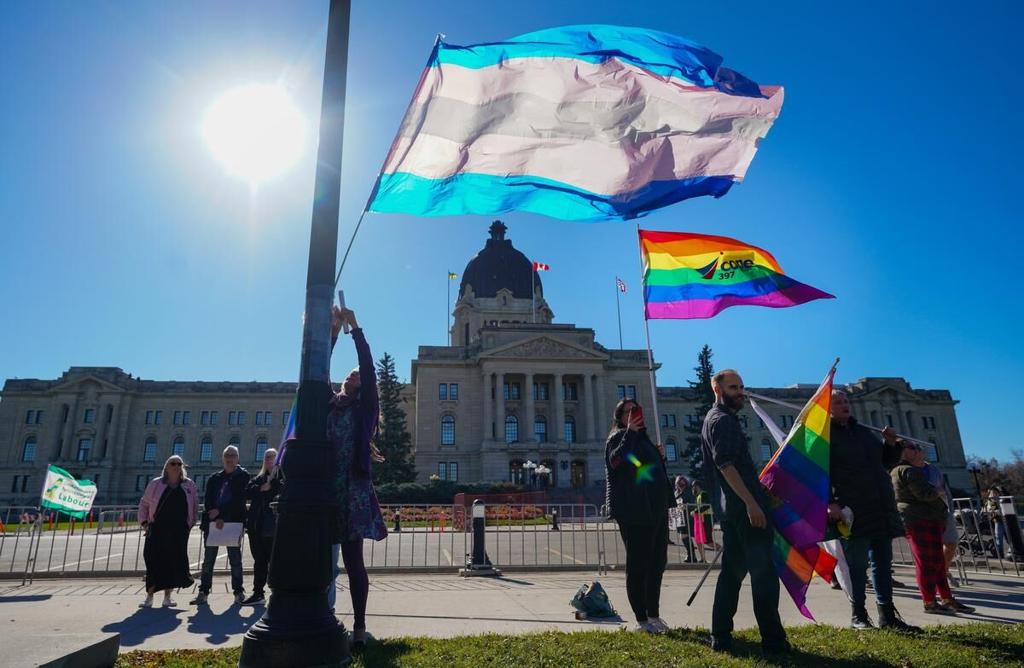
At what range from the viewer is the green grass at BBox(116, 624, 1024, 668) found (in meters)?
4.34

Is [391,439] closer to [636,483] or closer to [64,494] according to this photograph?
[64,494]

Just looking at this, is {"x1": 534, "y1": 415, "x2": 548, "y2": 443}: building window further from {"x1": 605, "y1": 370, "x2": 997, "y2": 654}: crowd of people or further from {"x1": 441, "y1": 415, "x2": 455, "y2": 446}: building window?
{"x1": 605, "y1": 370, "x2": 997, "y2": 654}: crowd of people

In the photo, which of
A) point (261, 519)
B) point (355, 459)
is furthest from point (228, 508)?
point (355, 459)

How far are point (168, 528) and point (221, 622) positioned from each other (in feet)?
7.38

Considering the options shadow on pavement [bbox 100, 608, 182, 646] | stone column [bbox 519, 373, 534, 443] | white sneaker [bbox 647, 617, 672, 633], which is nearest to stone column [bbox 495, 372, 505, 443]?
stone column [bbox 519, 373, 534, 443]

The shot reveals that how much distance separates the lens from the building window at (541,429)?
2576 inches

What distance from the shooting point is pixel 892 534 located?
5836 millimetres

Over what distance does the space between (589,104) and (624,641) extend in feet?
18.9

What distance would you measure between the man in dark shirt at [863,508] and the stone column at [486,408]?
5701 centimetres

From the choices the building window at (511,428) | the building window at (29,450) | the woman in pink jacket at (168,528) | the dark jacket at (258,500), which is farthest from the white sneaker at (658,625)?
the building window at (29,450)

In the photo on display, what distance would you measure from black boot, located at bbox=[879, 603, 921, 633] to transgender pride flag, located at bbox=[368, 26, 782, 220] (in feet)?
15.1

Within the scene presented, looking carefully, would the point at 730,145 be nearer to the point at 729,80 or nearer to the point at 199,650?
the point at 729,80

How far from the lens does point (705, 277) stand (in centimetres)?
889

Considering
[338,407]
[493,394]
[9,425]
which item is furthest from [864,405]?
[9,425]
